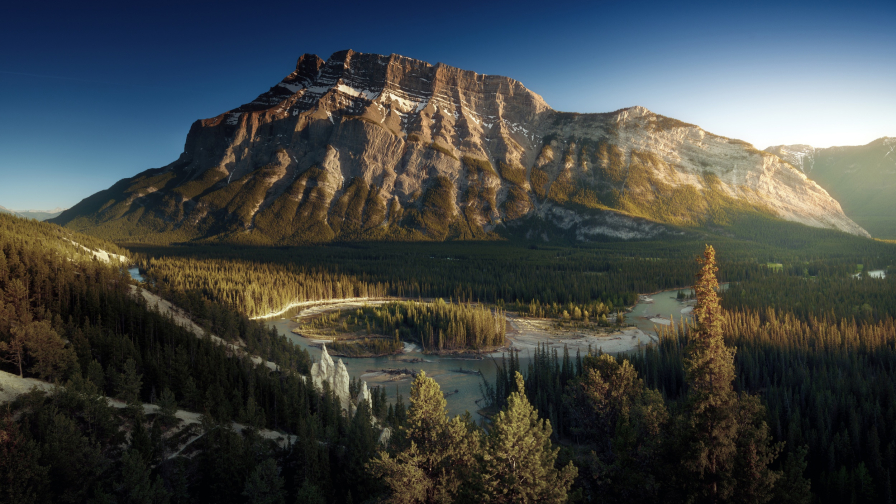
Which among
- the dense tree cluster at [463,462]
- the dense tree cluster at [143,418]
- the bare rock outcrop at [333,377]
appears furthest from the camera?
the bare rock outcrop at [333,377]

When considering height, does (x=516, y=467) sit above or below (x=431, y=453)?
below

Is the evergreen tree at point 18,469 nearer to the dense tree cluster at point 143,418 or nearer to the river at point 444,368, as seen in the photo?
the dense tree cluster at point 143,418

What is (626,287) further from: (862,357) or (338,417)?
(338,417)

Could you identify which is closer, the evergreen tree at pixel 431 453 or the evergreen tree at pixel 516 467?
the evergreen tree at pixel 516 467

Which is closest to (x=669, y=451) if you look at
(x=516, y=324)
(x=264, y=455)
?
(x=264, y=455)

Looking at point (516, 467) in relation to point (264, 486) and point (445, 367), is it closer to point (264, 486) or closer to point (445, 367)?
point (264, 486)

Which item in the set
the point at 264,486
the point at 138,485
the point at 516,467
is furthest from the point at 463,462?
the point at 138,485

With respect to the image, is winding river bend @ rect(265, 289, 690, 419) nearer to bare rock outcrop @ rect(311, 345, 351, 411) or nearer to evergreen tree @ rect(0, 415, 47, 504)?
bare rock outcrop @ rect(311, 345, 351, 411)

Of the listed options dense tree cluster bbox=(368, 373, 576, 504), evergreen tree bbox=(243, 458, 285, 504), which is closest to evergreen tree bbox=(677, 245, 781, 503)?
dense tree cluster bbox=(368, 373, 576, 504)

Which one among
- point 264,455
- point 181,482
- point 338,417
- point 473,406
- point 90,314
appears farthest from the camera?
point 473,406

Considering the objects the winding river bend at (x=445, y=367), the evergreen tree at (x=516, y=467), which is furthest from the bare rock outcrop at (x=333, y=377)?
the evergreen tree at (x=516, y=467)

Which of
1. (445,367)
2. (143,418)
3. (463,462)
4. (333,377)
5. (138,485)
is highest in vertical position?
(463,462)
